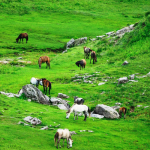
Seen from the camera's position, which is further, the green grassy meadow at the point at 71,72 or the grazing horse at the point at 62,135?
the green grassy meadow at the point at 71,72

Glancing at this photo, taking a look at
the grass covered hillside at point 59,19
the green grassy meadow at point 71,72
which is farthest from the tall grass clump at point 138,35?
the grass covered hillside at point 59,19

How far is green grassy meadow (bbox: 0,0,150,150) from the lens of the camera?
17.8 m

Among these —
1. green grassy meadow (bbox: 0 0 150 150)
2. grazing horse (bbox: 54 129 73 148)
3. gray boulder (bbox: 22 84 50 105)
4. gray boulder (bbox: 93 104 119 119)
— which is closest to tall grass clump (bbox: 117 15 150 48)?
green grassy meadow (bbox: 0 0 150 150)

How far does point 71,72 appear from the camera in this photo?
3831 centimetres

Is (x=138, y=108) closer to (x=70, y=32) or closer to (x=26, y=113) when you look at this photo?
(x=26, y=113)

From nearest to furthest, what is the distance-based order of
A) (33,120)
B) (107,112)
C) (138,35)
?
(33,120) < (107,112) < (138,35)

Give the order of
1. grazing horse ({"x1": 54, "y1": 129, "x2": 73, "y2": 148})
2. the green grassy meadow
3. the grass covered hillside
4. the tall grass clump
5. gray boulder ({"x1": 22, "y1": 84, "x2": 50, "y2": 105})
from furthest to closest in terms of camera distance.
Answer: the grass covered hillside
the tall grass clump
gray boulder ({"x1": 22, "y1": 84, "x2": 50, "y2": 105})
the green grassy meadow
grazing horse ({"x1": 54, "y1": 129, "x2": 73, "y2": 148})

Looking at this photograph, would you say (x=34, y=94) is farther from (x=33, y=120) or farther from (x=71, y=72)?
(x=71, y=72)

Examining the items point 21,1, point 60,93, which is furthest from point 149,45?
point 21,1

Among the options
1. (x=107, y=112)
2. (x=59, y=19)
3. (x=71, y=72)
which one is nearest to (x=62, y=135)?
(x=107, y=112)

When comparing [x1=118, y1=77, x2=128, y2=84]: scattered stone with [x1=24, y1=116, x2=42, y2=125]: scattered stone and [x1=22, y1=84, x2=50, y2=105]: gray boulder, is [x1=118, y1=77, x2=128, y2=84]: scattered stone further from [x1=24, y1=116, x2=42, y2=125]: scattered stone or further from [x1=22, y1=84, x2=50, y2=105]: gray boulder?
[x1=24, y1=116, x2=42, y2=125]: scattered stone

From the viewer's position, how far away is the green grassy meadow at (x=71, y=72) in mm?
17781

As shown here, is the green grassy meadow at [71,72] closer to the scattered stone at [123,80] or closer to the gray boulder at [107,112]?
the gray boulder at [107,112]

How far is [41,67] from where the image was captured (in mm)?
43219
